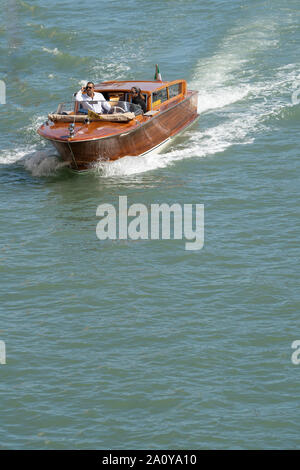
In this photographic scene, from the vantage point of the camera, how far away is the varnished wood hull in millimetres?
18031

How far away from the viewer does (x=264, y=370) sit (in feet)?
36.4

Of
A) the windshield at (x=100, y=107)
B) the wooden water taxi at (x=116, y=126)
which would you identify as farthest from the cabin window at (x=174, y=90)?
the windshield at (x=100, y=107)

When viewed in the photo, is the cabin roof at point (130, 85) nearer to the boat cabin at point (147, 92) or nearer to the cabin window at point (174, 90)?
the boat cabin at point (147, 92)

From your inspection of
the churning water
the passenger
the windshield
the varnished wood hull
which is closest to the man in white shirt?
the windshield

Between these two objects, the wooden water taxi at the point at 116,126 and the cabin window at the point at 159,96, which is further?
the cabin window at the point at 159,96

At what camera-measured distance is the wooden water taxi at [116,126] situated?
59.3ft

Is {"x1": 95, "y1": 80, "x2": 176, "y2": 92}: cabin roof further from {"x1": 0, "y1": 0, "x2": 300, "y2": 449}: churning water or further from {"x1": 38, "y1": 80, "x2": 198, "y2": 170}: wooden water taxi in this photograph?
{"x1": 0, "y1": 0, "x2": 300, "y2": 449}: churning water

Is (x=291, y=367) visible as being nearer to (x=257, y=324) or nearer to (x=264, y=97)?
(x=257, y=324)

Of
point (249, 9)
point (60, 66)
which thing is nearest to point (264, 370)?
point (60, 66)

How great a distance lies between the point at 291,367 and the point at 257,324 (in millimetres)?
1158

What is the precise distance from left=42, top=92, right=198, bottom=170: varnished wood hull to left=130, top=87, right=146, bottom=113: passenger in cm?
45

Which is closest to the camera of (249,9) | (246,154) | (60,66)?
(246,154)

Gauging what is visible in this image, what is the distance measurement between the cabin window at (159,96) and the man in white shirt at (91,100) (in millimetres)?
1393

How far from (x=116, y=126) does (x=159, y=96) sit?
86.9 inches
